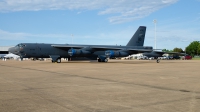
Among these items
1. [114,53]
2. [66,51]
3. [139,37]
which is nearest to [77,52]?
[66,51]

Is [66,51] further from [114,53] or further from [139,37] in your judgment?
[139,37]

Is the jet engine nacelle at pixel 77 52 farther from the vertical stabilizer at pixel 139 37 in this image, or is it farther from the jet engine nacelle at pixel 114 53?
the vertical stabilizer at pixel 139 37

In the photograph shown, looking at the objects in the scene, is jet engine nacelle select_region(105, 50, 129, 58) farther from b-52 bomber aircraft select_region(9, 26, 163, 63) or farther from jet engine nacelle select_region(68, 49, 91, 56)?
jet engine nacelle select_region(68, 49, 91, 56)

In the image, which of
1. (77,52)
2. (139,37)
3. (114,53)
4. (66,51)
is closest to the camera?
(77,52)

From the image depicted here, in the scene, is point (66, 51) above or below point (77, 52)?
above

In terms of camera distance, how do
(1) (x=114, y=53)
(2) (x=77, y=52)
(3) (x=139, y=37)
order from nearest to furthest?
(2) (x=77, y=52)
(1) (x=114, y=53)
(3) (x=139, y=37)

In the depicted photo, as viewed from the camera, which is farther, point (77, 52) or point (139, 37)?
point (139, 37)

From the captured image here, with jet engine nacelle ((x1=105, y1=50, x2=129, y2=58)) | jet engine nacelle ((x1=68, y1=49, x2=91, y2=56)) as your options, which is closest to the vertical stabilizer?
jet engine nacelle ((x1=105, y1=50, x2=129, y2=58))

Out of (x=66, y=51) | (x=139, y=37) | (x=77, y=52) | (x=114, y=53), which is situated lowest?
(x=114, y=53)

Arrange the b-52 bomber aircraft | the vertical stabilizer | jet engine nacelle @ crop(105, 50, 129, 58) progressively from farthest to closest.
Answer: the vertical stabilizer
jet engine nacelle @ crop(105, 50, 129, 58)
the b-52 bomber aircraft

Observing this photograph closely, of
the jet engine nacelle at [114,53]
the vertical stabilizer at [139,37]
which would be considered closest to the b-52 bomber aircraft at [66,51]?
the jet engine nacelle at [114,53]

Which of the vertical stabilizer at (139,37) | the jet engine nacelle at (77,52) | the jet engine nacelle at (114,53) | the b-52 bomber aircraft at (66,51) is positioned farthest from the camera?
the vertical stabilizer at (139,37)

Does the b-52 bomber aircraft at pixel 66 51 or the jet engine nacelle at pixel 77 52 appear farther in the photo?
the jet engine nacelle at pixel 77 52

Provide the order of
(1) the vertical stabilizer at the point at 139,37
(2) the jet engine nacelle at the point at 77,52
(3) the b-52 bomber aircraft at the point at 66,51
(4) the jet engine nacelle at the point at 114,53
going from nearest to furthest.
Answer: (3) the b-52 bomber aircraft at the point at 66,51
(2) the jet engine nacelle at the point at 77,52
(4) the jet engine nacelle at the point at 114,53
(1) the vertical stabilizer at the point at 139,37
